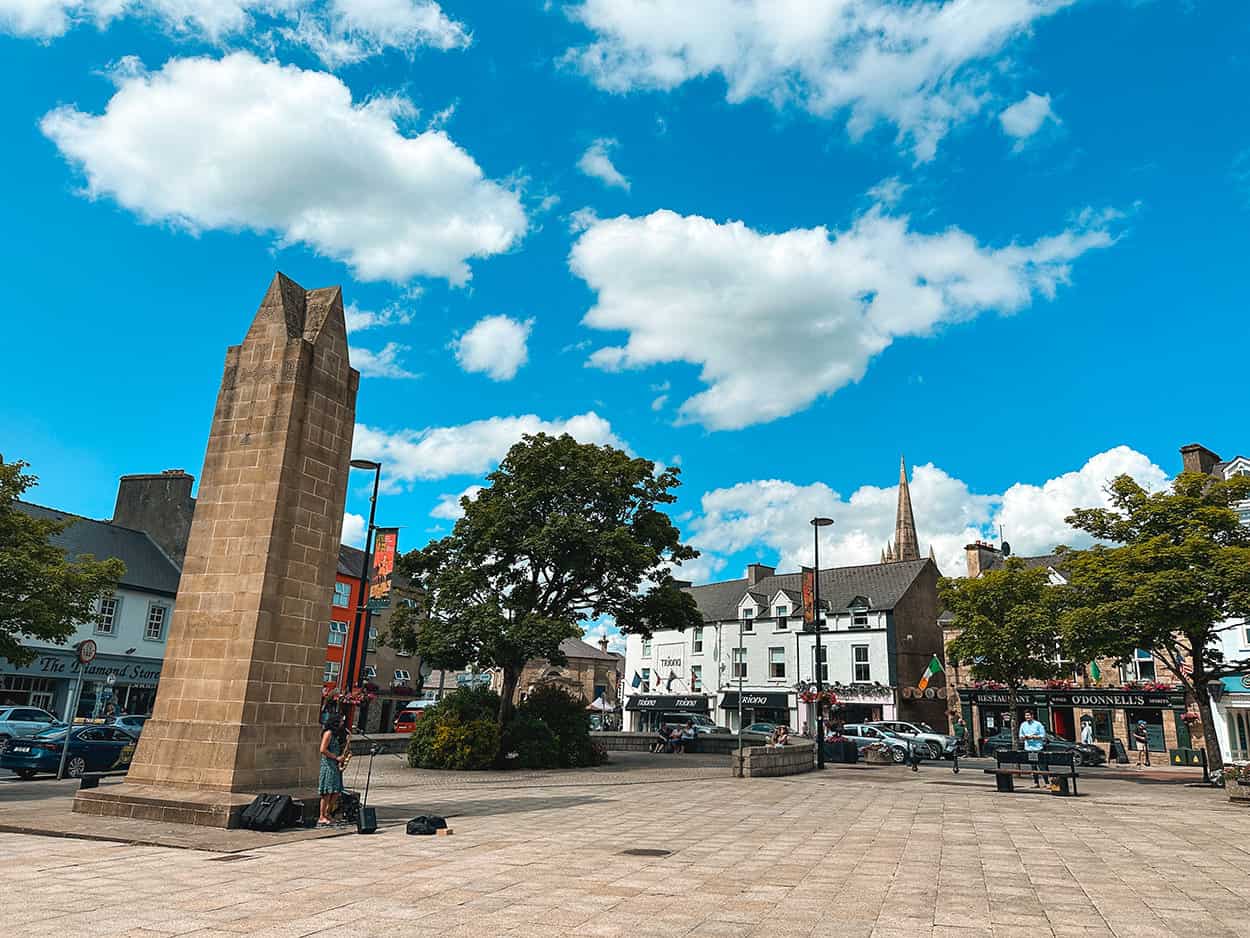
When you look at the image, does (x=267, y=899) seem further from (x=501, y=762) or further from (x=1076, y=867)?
(x=501, y=762)

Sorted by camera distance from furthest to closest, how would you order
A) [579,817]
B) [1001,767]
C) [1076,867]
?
[1001,767]
[579,817]
[1076,867]

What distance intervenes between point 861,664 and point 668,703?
17.4 meters

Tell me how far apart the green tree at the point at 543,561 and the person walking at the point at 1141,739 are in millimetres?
26642

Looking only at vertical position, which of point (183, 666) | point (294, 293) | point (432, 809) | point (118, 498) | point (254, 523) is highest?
point (118, 498)

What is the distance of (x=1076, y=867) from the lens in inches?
412

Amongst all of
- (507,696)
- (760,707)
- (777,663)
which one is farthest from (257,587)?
(760,707)

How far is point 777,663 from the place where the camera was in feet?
193

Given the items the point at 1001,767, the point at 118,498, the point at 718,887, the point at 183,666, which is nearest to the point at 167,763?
the point at 183,666

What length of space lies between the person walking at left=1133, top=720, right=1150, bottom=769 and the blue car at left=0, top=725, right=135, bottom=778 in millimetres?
43004

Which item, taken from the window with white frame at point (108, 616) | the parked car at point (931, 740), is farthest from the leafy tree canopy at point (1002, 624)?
the window with white frame at point (108, 616)

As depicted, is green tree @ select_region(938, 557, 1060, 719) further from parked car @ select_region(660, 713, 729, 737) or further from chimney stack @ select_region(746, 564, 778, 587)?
chimney stack @ select_region(746, 564, 778, 587)

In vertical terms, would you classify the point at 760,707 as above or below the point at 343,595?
below

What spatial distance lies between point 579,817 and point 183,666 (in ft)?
23.2

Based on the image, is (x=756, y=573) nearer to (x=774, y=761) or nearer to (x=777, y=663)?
(x=777, y=663)
